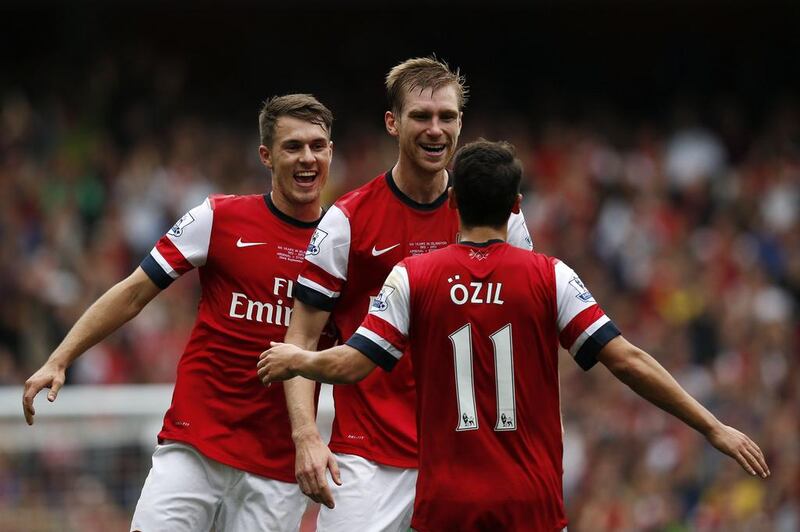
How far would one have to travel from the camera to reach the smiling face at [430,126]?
19.9 ft

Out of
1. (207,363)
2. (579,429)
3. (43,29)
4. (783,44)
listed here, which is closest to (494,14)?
(783,44)

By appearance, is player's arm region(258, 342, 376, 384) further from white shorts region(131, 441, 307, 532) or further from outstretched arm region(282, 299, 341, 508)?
white shorts region(131, 441, 307, 532)

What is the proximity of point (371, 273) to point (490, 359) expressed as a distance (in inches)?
43.0

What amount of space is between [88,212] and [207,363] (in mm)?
9644

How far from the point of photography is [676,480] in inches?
501

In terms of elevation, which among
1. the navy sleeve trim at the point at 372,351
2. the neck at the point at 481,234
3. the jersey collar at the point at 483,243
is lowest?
the navy sleeve trim at the point at 372,351

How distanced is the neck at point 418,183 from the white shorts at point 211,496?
56.0 inches

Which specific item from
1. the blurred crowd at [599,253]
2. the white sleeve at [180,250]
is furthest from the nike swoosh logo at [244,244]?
the blurred crowd at [599,253]

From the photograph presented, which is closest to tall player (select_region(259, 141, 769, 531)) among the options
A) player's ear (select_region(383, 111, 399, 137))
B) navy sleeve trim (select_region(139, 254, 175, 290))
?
player's ear (select_region(383, 111, 399, 137))

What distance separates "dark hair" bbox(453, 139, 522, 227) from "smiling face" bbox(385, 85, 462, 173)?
70 cm

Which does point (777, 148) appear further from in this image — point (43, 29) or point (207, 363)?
point (207, 363)

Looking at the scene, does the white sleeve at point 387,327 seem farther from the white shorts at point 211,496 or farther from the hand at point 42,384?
the hand at point 42,384

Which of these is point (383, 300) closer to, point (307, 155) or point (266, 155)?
point (307, 155)

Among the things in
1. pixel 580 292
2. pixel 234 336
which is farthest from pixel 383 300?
pixel 234 336
